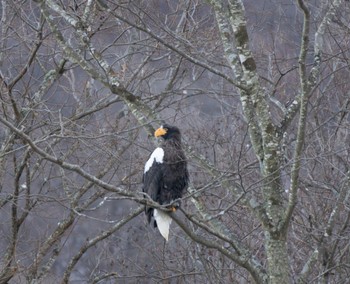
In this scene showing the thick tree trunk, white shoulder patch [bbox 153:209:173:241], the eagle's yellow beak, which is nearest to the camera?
the thick tree trunk

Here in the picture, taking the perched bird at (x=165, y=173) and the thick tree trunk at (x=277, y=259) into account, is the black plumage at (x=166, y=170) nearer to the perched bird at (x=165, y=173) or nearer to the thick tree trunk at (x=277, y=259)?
the perched bird at (x=165, y=173)

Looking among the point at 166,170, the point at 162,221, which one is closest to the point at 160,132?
the point at 166,170

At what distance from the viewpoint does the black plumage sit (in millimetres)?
7590

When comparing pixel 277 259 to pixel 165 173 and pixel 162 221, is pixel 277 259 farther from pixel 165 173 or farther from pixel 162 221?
pixel 165 173

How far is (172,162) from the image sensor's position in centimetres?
761

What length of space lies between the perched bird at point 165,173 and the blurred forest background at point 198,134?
5.4 inches

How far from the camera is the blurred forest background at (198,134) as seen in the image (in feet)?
22.1

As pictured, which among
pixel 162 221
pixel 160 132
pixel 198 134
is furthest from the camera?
pixel 198 134

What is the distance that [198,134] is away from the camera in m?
10.5

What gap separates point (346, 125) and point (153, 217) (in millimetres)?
2634

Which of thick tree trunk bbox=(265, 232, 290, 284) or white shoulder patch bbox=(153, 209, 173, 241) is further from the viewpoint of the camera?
white shoulder patch bbox=(153, 209, 173, 241)

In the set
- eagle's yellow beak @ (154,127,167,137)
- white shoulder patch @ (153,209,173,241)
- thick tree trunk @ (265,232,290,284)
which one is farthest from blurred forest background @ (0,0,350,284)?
white shoulder patch @ (153,209,173,241)

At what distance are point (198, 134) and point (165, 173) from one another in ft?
9.30

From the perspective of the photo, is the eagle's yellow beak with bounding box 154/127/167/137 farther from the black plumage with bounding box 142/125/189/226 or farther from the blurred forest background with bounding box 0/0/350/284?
the blurred forest background with bounding box 0/0/350/284
